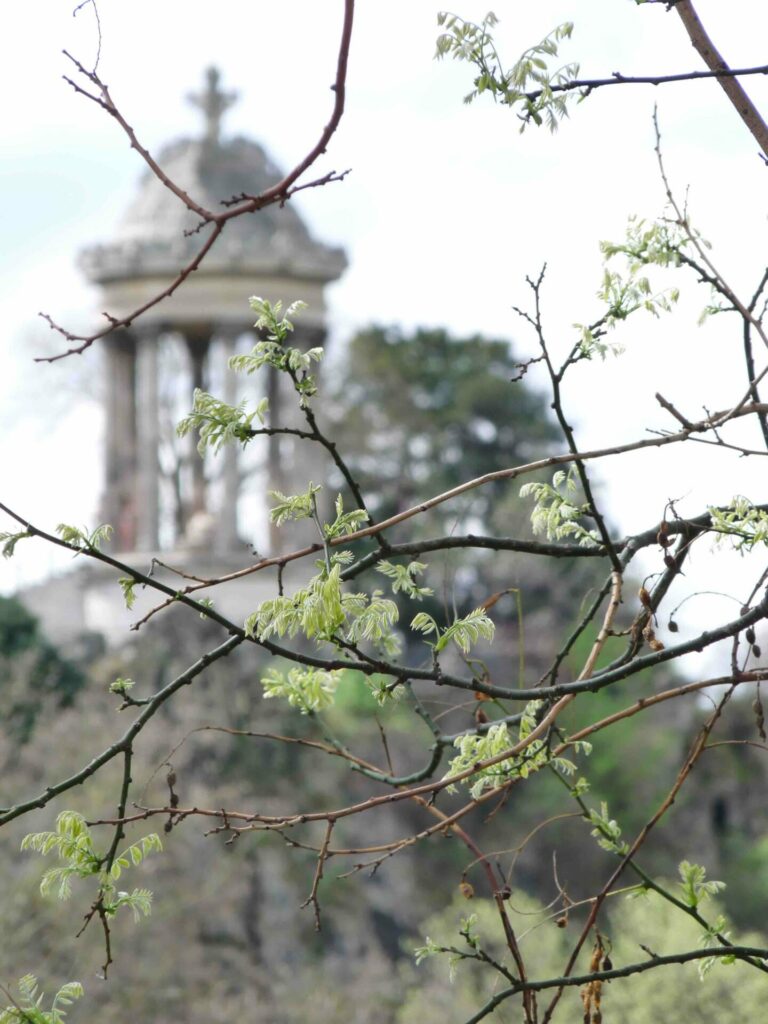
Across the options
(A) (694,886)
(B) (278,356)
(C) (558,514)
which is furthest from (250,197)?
(A) (694,886)

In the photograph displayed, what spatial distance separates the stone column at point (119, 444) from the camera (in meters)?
32.7

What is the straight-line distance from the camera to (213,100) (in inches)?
1293

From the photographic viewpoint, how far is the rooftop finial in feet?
107

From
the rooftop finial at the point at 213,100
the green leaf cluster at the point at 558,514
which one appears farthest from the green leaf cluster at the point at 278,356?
the rooftop finial at the point at 213,100

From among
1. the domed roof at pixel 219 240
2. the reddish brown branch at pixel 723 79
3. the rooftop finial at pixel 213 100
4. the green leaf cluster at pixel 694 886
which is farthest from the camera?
the rooftop finial at pixel 213 100

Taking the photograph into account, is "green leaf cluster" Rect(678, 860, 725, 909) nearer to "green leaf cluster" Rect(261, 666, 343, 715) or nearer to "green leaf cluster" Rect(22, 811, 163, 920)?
"green leaf cluster" Rect(261, 666, 343, 715)

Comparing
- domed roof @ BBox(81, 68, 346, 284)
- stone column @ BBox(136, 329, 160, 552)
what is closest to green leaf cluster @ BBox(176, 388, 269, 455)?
domed roof @ BBox(81, 68, 346, 284)

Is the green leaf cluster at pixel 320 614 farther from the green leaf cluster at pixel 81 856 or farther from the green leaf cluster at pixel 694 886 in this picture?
the green leaf cluster at pixel 694 886

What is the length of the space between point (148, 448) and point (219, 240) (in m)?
3.65

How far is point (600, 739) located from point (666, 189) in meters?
27.9

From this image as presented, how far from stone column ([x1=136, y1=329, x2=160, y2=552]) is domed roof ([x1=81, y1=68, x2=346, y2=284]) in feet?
4.32

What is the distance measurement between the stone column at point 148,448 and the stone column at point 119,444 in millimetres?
260

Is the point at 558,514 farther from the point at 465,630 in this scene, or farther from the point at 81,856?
the point at 81,856

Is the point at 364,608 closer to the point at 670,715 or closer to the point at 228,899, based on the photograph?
the point at 228,899
